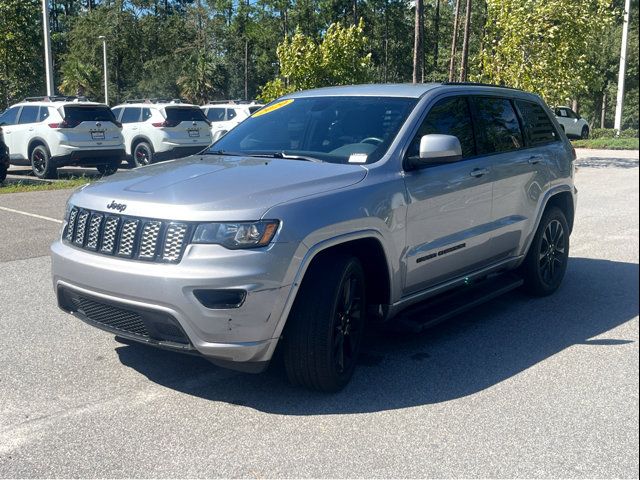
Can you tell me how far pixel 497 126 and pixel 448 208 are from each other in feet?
4.13

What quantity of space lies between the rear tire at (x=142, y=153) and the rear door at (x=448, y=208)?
1522cm

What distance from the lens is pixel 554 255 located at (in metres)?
6.62

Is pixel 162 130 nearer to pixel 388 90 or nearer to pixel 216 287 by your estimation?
pixel 388 90

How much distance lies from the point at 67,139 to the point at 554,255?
43.8 ft

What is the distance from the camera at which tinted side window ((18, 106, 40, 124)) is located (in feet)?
58.3

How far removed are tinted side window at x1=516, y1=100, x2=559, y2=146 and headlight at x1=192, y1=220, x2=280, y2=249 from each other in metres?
3.40

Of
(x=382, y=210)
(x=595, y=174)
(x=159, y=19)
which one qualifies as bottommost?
(x=595, y=174)

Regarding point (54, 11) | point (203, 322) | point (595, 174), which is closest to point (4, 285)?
point (203, 322)

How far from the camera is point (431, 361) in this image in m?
4.94

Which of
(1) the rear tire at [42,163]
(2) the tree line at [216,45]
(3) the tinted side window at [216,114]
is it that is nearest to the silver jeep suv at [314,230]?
(1) the rear tire at [42,163]

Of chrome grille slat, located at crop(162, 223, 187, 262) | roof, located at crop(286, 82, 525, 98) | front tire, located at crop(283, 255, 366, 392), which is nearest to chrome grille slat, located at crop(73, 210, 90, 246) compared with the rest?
chrome grille slat, located at crop(162, 223, 187, 262)

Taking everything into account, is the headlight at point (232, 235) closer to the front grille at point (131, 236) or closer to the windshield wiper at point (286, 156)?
the front grille at point (131, 236)

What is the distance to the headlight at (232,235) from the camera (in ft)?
12.6

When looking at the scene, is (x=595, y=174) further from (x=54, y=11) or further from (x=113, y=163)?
(x=54, y=11)
